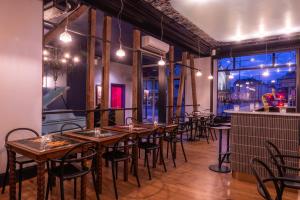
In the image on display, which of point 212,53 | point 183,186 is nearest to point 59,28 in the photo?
point 183,186

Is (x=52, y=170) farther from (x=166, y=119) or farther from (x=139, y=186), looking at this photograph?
(x=166, y=119)

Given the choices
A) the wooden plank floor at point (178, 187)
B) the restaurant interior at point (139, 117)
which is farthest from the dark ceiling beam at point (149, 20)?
the wooden plank floor at point (178, 187)

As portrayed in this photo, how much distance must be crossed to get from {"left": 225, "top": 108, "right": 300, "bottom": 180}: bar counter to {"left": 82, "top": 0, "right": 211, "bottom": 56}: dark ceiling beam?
2694mm

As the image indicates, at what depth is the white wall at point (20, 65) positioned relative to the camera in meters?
3.07

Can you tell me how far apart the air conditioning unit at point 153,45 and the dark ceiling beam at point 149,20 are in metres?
0.14

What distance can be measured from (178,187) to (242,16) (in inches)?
156

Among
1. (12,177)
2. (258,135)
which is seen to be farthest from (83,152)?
(258,135)

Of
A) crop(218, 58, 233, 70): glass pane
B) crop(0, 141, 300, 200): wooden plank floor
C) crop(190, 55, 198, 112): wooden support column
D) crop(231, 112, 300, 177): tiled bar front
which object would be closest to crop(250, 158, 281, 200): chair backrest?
crop(0, 141, 300, 200): wooden plank floor

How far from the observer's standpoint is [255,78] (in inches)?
323

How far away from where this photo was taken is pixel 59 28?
4.25 metres

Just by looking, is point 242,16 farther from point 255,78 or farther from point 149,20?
point 255,78

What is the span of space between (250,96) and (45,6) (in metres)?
7.48

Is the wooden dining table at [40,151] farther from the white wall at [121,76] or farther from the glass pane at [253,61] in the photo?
the glass pane at [253,61]

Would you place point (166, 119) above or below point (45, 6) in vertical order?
below
